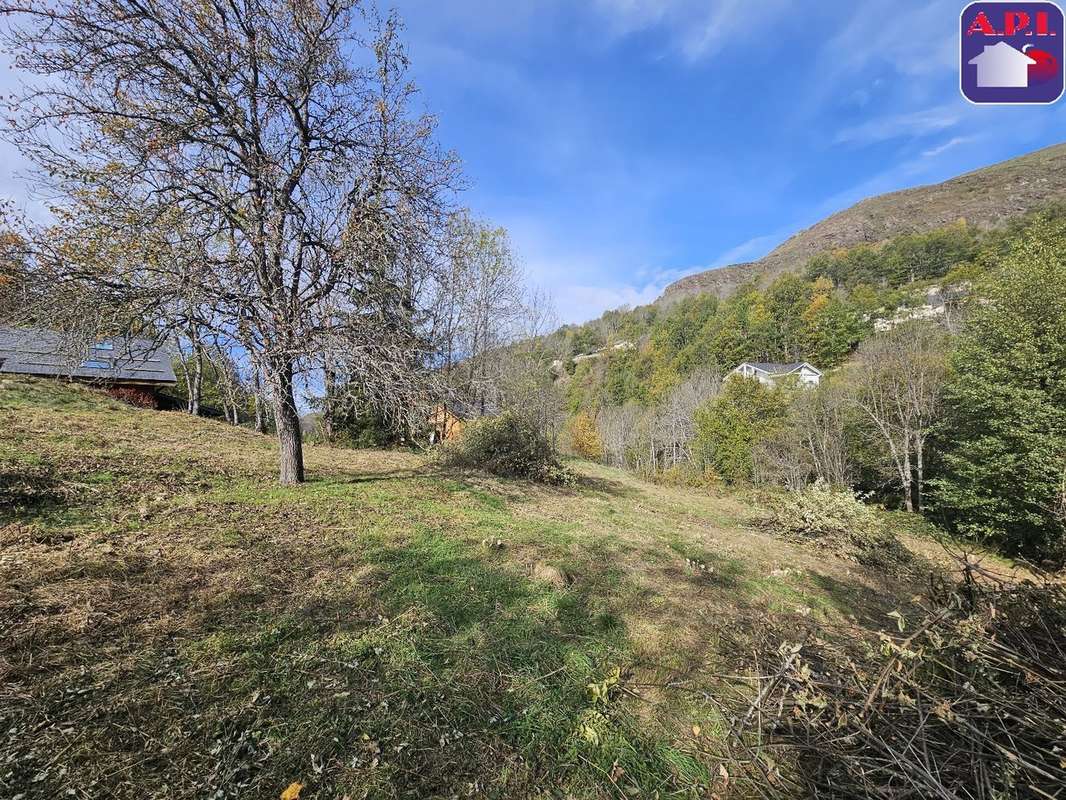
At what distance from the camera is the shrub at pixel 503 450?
1053 cm

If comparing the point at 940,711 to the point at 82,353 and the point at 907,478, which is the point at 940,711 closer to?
the point at 82,353

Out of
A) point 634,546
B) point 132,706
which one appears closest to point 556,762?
point 132,706

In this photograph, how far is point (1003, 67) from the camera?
6328 mm

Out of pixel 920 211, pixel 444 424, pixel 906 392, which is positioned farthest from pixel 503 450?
pixel 920 211

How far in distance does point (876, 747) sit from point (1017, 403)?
16.5 metres

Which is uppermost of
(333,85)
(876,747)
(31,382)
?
(333,85)

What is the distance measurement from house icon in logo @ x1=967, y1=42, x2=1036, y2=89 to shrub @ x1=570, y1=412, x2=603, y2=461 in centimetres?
2985

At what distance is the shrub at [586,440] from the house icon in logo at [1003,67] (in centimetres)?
2985

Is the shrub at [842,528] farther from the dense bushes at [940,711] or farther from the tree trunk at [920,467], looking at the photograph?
the tree trunk at [920,467]

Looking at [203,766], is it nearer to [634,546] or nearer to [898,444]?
[634,546]

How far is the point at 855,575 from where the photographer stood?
22.0ft

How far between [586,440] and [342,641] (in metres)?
33.0

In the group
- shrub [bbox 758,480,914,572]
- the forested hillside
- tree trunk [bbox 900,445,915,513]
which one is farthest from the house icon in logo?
tree trunk [bbox 900,445,915,513]

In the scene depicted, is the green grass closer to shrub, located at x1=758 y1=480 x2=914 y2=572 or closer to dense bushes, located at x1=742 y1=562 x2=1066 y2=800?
dense bushes, located at x1=742 y1=562 x2=1066 y2=800
